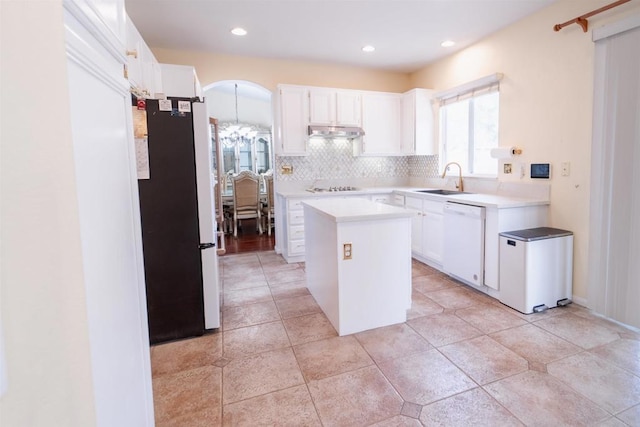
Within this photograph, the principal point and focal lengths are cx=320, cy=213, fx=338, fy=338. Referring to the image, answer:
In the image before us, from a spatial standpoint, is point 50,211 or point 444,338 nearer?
point 50,211

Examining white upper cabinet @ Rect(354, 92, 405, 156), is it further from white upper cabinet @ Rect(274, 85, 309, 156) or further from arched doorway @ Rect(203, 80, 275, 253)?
arched doorway @ Rect(203, 80, 275, 253)

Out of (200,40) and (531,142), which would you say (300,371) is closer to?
(531,142)

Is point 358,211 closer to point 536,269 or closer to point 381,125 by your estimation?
point 536,269

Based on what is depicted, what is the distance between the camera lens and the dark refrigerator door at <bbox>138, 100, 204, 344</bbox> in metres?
2.29

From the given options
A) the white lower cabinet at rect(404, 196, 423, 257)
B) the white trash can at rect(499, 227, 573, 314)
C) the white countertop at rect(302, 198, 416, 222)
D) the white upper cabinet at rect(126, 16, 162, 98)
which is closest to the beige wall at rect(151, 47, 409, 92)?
the white upper cabinet at rect(126, 16, 162, 98)

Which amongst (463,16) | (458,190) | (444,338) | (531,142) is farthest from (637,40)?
(444,338)

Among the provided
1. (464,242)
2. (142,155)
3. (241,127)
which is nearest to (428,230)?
(464,242)

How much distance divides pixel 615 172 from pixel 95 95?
10.8 ft

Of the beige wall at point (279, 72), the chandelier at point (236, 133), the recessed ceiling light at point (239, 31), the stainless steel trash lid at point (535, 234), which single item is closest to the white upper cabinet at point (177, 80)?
the recessed ceiling light at point (239, 31)

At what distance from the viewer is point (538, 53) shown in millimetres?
3162

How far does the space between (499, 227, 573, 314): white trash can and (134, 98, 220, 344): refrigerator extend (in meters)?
2.41

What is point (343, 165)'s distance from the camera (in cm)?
510

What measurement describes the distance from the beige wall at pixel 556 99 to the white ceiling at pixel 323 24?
23 cm

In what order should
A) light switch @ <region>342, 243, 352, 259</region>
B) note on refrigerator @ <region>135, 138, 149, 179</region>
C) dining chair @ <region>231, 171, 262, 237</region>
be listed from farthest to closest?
dining chair @ <region>231, 171, 262, 237</region>, light switch @ <region>342, 243, 352, 259</region>, note on refrigerator @ <region>135, 138, 149, 179</region>
